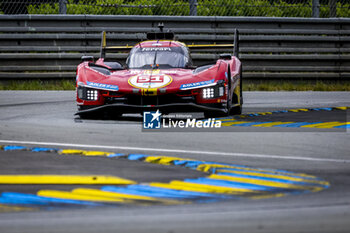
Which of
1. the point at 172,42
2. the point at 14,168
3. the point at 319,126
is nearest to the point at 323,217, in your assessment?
the point at 14,168

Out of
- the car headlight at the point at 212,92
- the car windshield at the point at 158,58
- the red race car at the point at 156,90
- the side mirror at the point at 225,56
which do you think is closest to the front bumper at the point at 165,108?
the red race car at the point at 156,90

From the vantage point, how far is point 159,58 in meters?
9.38

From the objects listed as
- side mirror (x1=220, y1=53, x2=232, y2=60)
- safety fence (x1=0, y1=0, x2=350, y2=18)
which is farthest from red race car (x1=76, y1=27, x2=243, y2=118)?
safety fence (x1=0, y1=0, x2=350, y2=18)

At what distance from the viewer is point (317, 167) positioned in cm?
500

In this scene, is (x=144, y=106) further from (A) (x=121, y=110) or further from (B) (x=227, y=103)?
(B) (x=227, y=103)

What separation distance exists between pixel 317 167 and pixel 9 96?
822cm

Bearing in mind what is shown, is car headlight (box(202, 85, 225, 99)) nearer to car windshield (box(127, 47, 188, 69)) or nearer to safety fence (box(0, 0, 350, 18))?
car windshield (box(127, 47, 188, 69))

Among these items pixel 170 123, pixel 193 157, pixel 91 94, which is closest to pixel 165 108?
pixel 170 123

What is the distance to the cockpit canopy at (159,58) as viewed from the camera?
928cm

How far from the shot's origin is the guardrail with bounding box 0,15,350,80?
13938 millimetres

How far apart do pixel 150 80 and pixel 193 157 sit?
285 cm

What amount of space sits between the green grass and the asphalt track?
2.91m

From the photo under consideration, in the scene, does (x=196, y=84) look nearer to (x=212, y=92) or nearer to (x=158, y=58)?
(x=212, y=92)

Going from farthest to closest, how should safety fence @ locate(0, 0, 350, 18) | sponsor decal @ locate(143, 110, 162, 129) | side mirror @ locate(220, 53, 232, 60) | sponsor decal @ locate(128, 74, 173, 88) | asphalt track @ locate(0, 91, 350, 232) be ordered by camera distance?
safety fence @ locate(0, 0, 350, 18), side mirror @ locate(220, 53, 232, 60), sponsor decal @ locate(128, 74, 173, 88), sponsor decal @ locate(143, 110, 162, 129), asphalt track @ locate(0, 91, 350, 232)
